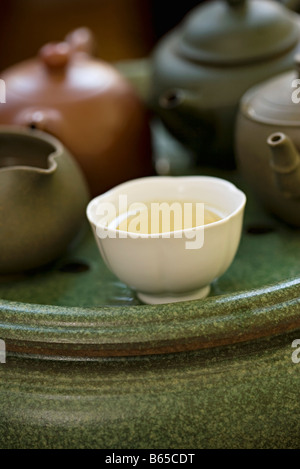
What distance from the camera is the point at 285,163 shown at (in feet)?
2.49

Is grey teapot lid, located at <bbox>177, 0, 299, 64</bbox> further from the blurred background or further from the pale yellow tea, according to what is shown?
the blurred background

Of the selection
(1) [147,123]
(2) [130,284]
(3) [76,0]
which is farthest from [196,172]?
(3) [76,0]

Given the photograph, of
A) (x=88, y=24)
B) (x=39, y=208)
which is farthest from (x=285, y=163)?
(x=88, y=24)

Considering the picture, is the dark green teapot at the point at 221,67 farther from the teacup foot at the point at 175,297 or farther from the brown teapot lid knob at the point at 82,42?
the teacup foot at the point at 175,297

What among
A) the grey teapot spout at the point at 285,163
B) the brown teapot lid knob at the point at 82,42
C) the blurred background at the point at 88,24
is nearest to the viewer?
the grey teapot spout at the point at 285,163

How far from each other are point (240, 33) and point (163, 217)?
374 mm

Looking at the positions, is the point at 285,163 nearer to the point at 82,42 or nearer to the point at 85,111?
the point at 85,111

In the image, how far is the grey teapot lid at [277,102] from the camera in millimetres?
797

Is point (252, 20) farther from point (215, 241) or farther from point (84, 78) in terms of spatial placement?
point (215, 241)

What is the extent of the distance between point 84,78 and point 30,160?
17cm

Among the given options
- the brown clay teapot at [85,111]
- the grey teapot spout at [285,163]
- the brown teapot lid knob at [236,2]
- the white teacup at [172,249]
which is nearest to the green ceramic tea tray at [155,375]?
the white teacup at [172,249]

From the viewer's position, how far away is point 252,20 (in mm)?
985

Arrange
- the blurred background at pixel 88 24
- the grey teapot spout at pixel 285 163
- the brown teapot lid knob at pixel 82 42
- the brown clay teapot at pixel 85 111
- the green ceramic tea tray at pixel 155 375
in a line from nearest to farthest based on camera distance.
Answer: the green ceramic tea tray at pixel 155 375
the grey teapot spout at pixel 285 163
the brown clay teapot at pixel 85 111
the brown teapot lid knob at pixel 82 42
the blurred background at pixel 88 24

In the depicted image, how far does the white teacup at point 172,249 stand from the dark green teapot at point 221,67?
229mm
